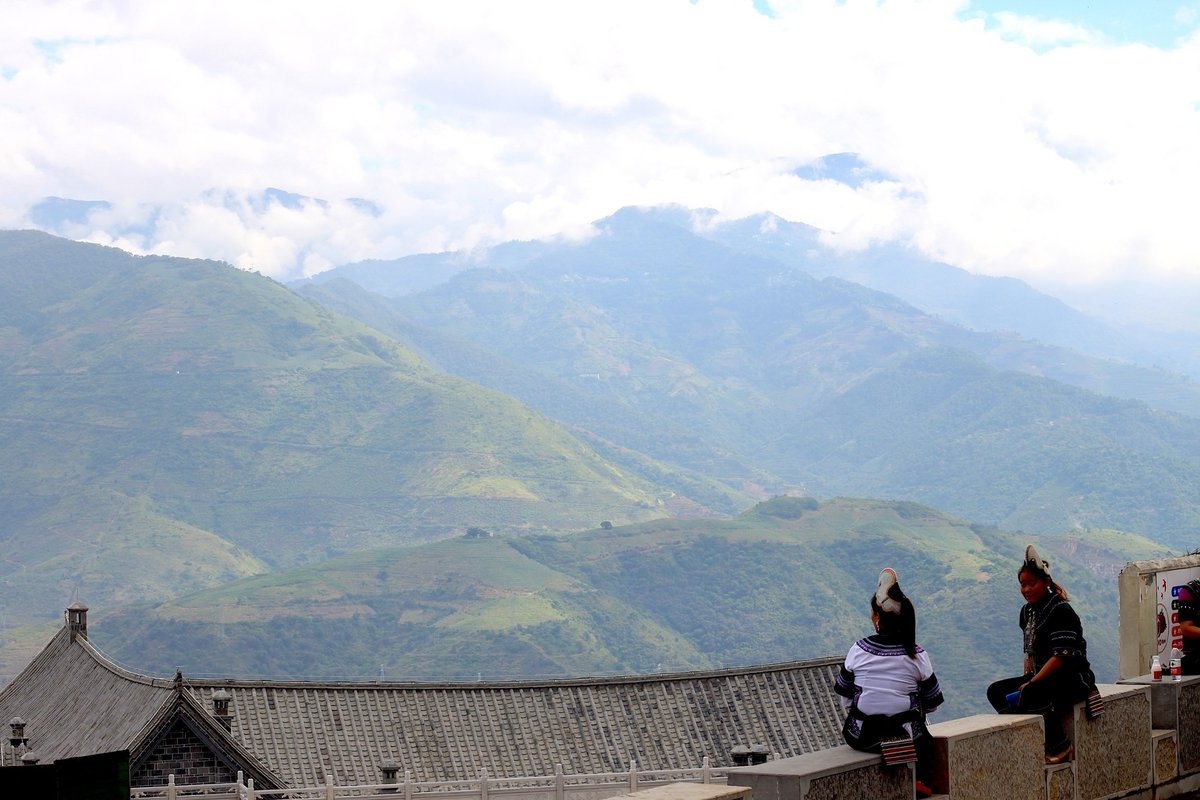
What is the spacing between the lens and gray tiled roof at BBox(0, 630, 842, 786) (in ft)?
151

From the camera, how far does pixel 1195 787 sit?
1598 cm

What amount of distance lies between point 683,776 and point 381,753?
1130 centimetres

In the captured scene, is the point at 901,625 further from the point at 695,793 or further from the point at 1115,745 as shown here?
the point at 1115,745

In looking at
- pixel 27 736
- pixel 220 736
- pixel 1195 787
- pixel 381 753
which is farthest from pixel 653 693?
pixel 1195 787

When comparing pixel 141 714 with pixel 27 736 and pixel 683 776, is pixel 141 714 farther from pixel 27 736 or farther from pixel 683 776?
pixel 683 776

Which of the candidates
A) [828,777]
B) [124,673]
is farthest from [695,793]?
[124,673]

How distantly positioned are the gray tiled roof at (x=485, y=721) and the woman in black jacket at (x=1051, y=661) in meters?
32.7

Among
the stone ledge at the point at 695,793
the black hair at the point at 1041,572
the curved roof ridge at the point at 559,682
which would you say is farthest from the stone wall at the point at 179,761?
the stone ledge at the point at 695,793

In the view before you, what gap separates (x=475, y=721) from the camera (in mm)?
48812

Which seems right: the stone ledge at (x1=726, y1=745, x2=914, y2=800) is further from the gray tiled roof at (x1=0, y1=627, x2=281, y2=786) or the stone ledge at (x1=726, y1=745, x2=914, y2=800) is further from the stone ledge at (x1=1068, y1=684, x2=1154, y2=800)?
the gray tiled roof at (x1=0, y1=627, x2=281, y2=786)

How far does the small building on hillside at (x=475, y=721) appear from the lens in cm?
4588

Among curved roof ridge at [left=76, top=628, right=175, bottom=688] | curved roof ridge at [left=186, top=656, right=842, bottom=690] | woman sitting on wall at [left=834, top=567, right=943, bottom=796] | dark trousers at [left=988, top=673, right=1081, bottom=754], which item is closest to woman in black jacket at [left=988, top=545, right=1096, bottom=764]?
dark trousers at [left=988, top=673, right=1081, bottom=754]

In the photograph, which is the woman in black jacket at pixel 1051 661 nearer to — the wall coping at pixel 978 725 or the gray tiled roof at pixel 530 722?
the wall coping at pixel 978 725

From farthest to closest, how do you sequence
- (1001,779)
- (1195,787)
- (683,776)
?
1. (683,776)
2. (1195,787)
3. (1001,779)
